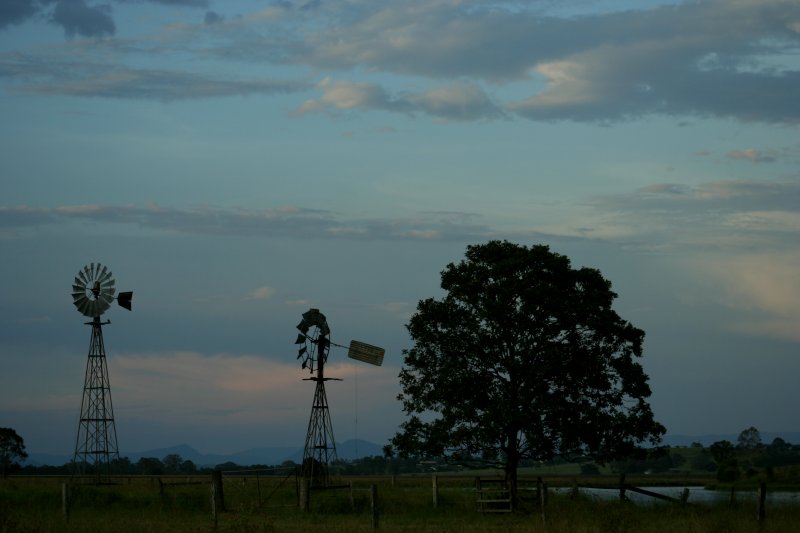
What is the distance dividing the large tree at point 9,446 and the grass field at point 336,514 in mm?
66573

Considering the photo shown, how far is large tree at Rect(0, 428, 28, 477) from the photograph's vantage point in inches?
4675

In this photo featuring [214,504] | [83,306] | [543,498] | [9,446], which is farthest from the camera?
[9,446]

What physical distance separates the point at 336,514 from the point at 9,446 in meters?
88.7

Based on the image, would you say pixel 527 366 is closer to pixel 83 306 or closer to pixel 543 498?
pixel 543 498

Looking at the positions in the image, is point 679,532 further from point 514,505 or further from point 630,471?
point 630,471

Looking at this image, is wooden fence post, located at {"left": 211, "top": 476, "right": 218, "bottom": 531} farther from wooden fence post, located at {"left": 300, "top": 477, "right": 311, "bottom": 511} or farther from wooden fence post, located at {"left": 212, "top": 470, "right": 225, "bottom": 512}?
wooden fence post, located at {"left": 300, "top": 477, "right": 311, "bottom": 511}

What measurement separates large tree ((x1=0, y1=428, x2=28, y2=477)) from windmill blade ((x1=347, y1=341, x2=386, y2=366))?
77764 millimetres

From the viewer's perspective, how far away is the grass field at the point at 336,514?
1305 inches

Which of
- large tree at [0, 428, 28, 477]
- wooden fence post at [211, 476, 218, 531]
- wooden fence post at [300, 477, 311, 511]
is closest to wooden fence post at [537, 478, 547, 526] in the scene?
wooden fence post at [300, 477, 311, 511]

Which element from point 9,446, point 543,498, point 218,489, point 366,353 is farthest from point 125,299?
point 9,446

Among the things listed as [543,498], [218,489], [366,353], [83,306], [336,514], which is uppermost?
[83,306]

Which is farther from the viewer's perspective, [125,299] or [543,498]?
[125,299]

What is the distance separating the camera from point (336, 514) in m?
44.6

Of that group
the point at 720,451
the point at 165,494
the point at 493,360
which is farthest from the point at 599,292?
the point at 720,451
